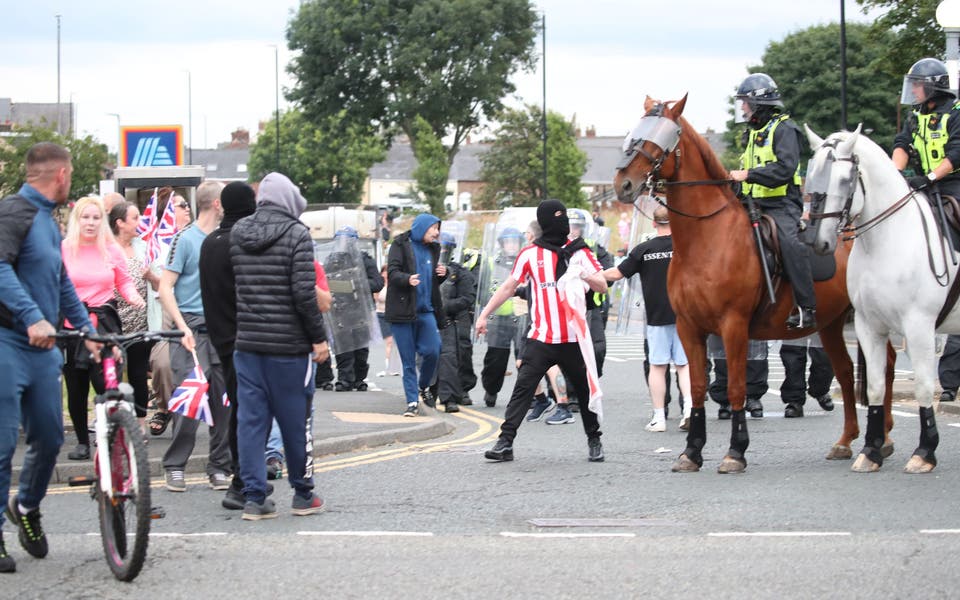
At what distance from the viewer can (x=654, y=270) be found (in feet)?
44.2

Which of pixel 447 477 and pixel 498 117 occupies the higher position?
pixel 498 117

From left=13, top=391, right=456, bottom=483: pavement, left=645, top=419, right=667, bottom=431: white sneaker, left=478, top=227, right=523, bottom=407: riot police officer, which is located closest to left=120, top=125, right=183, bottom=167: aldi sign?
left=13, top=391, right=456, bottom=483: pavement

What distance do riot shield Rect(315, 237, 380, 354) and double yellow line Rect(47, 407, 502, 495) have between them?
3479 millimetres

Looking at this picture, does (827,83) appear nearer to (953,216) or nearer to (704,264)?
(953,216)

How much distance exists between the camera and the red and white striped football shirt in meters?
11.0

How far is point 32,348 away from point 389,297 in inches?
308

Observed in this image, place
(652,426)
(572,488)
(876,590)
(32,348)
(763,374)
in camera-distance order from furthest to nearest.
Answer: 1. (763,374)
2. (652,426)
3. (572,488)
4. (32,348)
5. (876,590)

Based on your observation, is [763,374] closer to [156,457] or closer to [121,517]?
[156,457]

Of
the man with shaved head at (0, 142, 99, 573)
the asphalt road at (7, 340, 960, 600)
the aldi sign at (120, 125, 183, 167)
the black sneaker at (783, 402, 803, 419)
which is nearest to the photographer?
the asphalt road at (7, 340, 960, 600)

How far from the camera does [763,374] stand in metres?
14.6

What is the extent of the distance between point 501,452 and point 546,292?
1.34 m

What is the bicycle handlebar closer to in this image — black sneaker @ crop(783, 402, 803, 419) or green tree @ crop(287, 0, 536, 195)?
black sneaker @ crop(783, 402, 803, 419)

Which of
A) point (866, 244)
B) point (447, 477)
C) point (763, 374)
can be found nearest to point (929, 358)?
point (866, 244)

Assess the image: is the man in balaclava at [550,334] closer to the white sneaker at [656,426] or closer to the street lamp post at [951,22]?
the white sneaker at [656,426]
